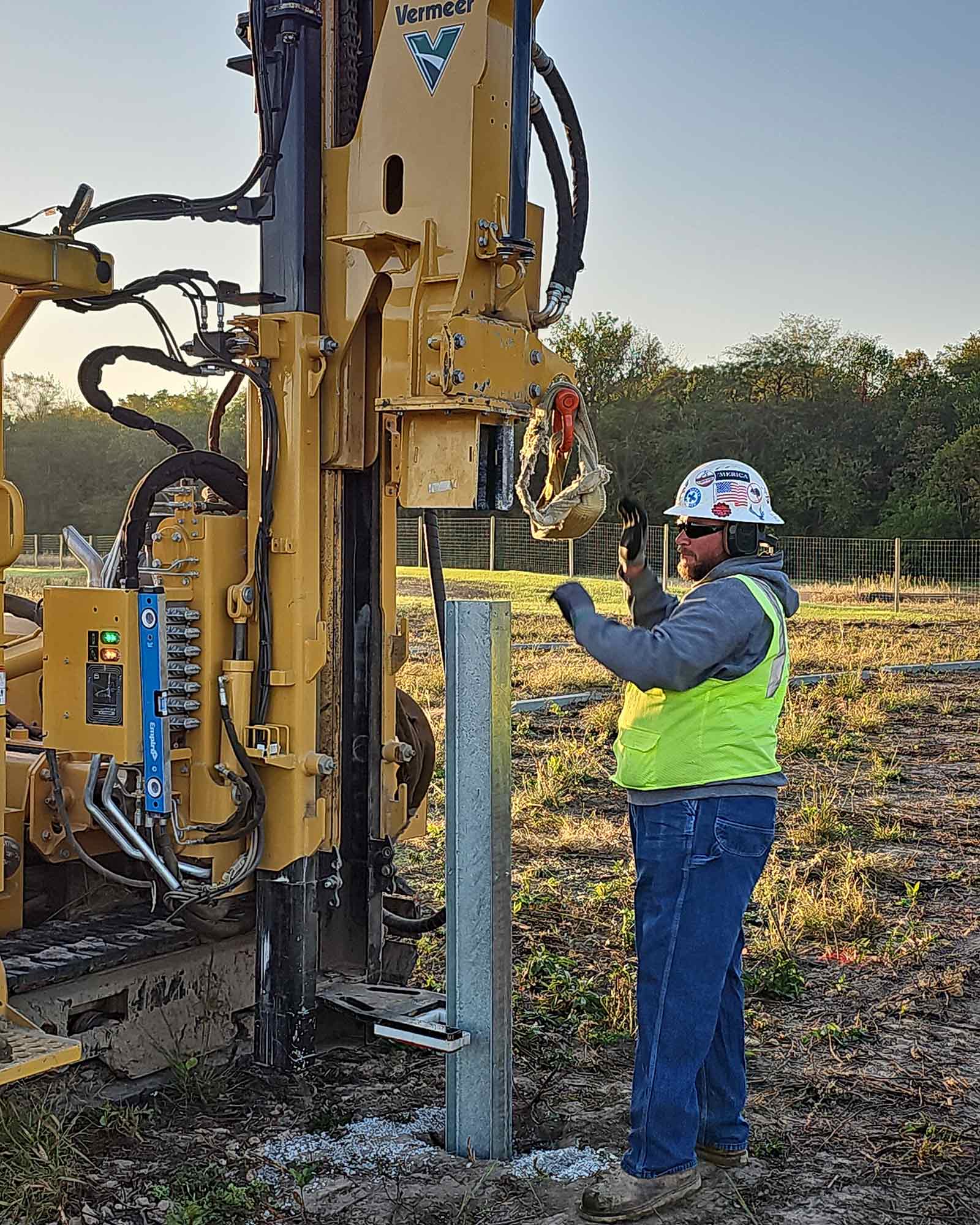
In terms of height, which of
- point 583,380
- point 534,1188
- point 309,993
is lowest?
point 534,1188

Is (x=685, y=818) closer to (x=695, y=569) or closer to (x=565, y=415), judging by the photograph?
(x=695, y=569)

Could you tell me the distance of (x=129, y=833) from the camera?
4.90 m

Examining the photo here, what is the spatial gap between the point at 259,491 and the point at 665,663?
166cm

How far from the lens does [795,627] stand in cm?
2372

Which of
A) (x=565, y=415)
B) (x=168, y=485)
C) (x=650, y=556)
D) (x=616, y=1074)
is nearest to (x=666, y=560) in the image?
(x=650, y=556)

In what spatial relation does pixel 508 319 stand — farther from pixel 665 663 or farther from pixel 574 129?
pixel 665 663

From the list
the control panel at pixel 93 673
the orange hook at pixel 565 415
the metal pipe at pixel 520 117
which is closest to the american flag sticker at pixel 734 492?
the orange hook at pixel 565 415

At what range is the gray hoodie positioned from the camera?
417 centimetres

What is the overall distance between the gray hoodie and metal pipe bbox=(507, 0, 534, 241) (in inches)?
55.8

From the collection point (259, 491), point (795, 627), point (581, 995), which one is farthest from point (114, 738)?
point (795, 627)

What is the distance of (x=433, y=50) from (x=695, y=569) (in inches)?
77.1

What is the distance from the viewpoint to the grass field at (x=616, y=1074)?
4.37m

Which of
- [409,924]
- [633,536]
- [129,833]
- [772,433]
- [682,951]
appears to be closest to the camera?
[682,951]

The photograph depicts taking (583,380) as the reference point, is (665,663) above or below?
below
